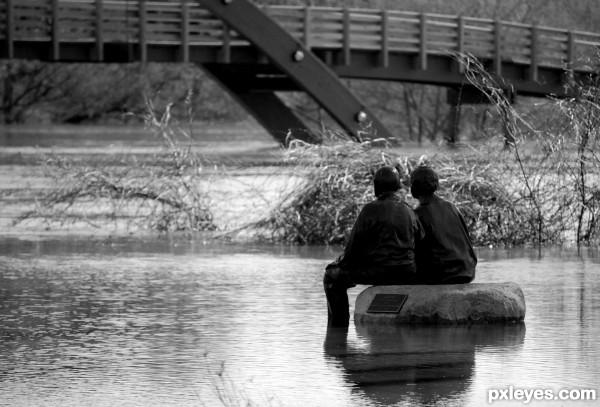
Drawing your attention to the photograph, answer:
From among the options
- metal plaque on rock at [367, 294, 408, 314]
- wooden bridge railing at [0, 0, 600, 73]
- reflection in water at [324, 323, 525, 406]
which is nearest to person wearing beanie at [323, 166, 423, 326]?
metal plaque on rock at [367, 294, 408, 314]

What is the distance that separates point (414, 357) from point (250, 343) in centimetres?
119

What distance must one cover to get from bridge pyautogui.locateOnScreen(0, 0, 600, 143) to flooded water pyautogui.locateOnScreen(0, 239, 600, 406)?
22.5m

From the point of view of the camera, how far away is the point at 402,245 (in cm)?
1077

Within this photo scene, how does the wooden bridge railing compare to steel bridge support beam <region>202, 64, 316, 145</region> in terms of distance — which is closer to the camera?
the wooden bridge railing

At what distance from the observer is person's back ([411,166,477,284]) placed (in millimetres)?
10828

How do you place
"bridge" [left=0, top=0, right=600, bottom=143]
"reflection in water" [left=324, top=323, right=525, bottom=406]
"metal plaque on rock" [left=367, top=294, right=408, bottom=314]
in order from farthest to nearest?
"bridge" [left=0, top=0, right=600, bottom=143] < "metal plaque on rock" [left=367, top=294, right=408, bottom=314] < "reflection in water" [left=324, top=323, right=525, bottom=406]

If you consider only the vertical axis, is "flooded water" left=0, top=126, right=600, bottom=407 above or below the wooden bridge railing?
below

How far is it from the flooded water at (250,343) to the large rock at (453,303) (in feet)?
0.39

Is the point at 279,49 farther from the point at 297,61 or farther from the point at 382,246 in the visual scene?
the point at 382,246

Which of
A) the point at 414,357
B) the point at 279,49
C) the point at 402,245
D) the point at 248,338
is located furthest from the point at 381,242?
the point at 279,49

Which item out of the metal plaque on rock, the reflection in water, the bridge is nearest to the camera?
the reflection in water

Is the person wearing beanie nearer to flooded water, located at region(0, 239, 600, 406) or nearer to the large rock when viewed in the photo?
the large rock

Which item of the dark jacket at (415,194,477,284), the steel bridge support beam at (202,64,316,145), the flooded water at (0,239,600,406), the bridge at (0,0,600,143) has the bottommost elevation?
the flooded water at (0,239,600,406)

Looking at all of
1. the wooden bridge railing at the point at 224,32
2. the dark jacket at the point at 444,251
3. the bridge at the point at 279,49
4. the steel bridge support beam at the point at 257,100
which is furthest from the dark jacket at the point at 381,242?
the steel bridge support beam at the point at 257,100
